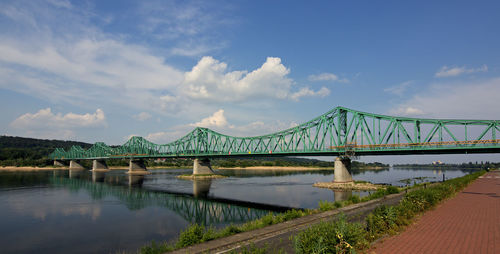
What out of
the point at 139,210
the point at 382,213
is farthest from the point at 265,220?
the point at 139,210

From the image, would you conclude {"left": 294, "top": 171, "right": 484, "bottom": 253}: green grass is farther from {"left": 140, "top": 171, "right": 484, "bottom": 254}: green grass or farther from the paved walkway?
the paved walkway

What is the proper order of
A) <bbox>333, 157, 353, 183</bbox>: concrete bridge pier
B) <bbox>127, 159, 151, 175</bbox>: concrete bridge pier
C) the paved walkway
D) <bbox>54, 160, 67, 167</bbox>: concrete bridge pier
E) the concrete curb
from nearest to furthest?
the paved walkway
the concrete curb
<bbox>333, 157, 353, 183</bbox>: concrete bridge pier
<bbox>127, 159, 151, 175</bbox>: concrete bridge pier
<bbox>54, 160, 67, 167</bbox>: concrete bridge pier

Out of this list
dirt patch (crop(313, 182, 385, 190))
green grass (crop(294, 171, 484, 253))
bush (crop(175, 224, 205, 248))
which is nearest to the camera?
green grass (crop(294, 171, 484, 253))

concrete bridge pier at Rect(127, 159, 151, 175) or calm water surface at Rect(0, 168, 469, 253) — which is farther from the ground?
calm water surface at Rect(0, 168, 469, 253)

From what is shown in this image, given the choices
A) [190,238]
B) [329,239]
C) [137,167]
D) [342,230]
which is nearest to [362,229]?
[342,230]

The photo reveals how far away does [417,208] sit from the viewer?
21.1 m

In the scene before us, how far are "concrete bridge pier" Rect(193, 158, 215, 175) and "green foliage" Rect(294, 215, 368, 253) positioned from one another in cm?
9285

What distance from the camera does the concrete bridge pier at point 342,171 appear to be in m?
64.1

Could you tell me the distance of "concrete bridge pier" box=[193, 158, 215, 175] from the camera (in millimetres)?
101625

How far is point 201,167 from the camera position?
104000mm

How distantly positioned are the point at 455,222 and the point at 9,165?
18681cm

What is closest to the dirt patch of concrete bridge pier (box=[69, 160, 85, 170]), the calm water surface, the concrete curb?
the calm water surface

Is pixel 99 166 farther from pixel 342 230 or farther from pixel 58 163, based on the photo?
pixel 342 230

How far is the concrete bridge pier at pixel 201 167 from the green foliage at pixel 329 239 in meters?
92.9
